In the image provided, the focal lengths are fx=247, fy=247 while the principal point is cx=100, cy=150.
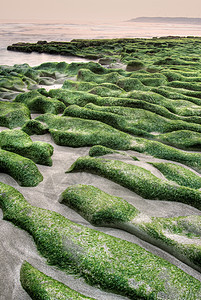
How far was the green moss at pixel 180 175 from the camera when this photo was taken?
4109 mm

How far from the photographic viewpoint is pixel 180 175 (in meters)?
4.23

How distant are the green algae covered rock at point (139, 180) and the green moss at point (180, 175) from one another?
31 centimetres

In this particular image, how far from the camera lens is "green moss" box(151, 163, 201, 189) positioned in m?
4.11

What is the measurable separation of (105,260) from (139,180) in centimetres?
159

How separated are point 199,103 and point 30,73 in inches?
323

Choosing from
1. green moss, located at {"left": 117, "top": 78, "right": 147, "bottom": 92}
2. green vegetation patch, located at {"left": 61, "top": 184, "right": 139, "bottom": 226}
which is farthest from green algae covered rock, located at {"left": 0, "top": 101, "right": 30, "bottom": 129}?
green moss, located at {"left": 117, "top": 78, "right": 147, "bottom": 92}

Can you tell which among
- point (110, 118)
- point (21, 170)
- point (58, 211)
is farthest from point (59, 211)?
point (110, 118)

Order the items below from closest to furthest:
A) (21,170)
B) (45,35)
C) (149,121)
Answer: (21,170)
(149,121)
(45,35)

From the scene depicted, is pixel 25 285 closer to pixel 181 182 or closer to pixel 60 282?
pixel 60 282

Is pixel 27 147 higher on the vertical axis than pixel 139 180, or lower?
higher

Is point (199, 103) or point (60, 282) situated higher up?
point (199, 103)

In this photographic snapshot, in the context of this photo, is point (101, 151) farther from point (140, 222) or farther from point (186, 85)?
point (186, 85)

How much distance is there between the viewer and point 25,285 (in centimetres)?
252

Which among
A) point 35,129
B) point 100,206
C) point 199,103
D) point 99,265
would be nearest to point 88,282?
point 99,265
